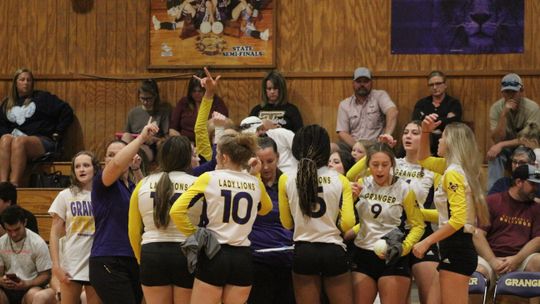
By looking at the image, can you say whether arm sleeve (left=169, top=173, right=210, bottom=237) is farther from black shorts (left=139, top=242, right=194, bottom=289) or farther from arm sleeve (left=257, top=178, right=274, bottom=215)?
arm sleeve (left=257, top=178, right=274, bottom=215)

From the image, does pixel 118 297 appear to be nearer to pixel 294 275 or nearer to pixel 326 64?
pixel 294 275

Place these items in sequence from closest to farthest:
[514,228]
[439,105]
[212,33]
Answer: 1. [514,228]
2. [439,105]
3. [212,33]

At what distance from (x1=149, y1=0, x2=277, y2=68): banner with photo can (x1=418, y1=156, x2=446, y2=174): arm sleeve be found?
4548 mm

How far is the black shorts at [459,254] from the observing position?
580cm

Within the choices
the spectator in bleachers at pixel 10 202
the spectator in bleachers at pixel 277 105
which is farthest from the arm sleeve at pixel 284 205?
the spectator in bleachers at pixel 277 105

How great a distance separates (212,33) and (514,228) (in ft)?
15.8

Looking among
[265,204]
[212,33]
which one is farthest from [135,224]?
[212,33]

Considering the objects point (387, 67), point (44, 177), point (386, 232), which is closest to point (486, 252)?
point (386, 232)

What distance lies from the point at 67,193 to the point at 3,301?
1.80 m

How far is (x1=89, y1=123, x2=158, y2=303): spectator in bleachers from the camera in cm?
597

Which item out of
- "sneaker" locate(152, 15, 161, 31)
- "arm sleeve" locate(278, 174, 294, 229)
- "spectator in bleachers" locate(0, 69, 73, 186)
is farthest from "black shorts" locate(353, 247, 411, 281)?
"sneaker" locate(152, 15, 161, 31)

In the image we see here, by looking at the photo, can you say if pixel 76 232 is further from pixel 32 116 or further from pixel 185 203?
pixel 32 116

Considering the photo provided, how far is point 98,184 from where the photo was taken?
19.5 ft

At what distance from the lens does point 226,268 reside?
529cm
